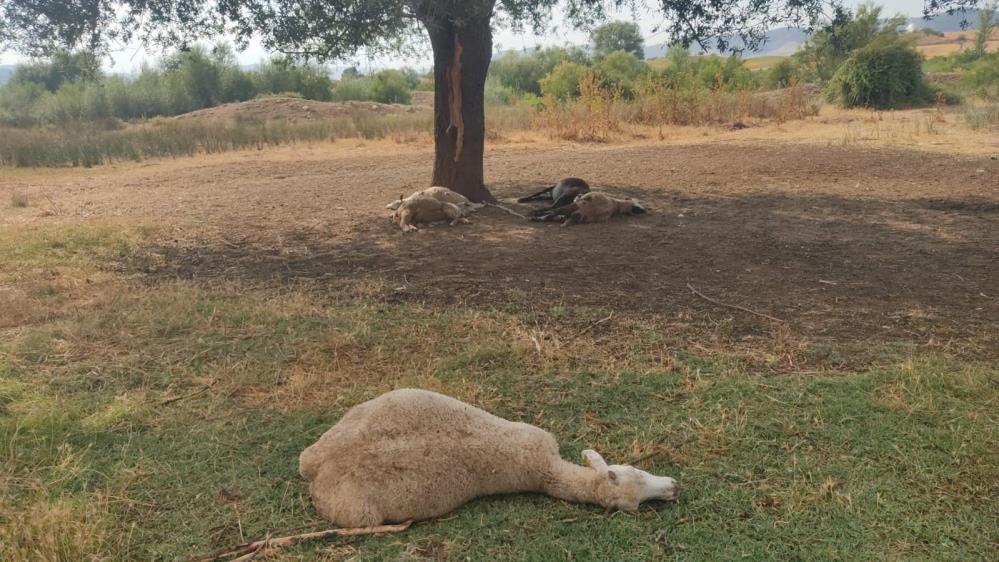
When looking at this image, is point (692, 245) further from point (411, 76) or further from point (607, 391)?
point (411, 76)

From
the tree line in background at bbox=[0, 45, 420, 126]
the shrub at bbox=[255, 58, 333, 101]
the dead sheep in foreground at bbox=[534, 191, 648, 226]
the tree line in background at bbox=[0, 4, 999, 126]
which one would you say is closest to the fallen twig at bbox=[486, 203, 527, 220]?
the dead sheep in foreground at bbox=[534, 191, 648, 226]

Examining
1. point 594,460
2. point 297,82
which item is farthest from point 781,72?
point 594,460

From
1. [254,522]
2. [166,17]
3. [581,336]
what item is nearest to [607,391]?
[581,336]

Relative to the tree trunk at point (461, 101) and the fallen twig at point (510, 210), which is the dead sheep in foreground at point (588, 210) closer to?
the fallen twig at point (510, 210)

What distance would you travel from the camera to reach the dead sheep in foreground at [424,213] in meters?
7.28

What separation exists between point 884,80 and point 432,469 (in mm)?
21544

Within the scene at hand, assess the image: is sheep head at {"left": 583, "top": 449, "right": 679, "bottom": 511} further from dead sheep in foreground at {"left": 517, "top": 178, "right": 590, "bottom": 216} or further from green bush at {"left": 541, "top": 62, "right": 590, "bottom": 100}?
green bush at {"left": 541, "top": 62, "right": 590, "bottom": 100}

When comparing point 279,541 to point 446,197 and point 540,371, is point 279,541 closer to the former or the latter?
point 540,371

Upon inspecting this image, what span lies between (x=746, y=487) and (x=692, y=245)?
385cm

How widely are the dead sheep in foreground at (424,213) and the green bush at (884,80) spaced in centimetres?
1689

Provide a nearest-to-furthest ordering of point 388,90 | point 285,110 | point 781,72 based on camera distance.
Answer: point 285,110 → point 781,72 → point 388,90

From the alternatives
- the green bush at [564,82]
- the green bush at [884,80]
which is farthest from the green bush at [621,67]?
the green bush at [884,80]

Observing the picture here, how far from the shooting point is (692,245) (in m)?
6.29

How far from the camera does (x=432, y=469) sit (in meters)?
2.54
